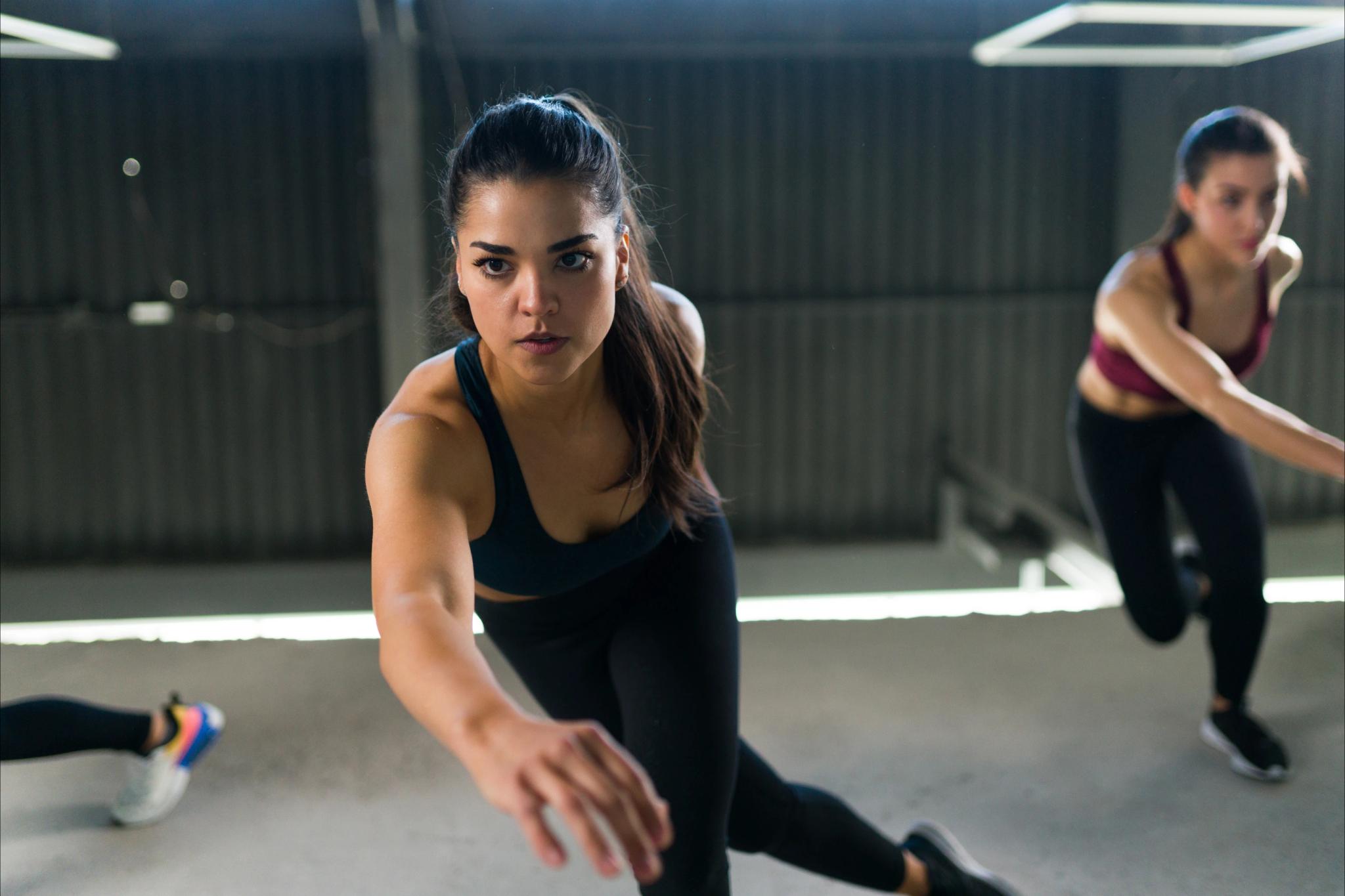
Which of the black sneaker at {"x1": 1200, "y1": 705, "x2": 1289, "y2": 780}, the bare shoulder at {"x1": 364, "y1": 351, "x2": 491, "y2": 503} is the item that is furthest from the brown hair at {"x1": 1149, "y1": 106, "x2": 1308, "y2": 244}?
the bare shoulder at {"x1": 364, "y1": 351, "x2": 491, "y2": 503}

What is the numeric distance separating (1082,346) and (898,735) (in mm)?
4160

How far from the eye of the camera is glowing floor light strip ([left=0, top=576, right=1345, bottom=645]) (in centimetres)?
353

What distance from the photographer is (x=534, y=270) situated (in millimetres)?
1119

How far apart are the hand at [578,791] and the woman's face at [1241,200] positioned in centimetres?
187

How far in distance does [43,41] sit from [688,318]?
2.35 metres

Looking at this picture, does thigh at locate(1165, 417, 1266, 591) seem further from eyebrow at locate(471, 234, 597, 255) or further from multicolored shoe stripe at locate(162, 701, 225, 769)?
multicolored shoe stripe at locate(162, 701, 225, 769)

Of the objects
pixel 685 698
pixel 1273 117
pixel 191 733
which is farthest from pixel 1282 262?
pixel 1273 117

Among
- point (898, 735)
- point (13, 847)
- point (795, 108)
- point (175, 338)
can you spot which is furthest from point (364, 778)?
point (795, 108)

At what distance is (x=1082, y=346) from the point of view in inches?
245

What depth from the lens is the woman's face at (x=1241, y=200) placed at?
210 centimetres

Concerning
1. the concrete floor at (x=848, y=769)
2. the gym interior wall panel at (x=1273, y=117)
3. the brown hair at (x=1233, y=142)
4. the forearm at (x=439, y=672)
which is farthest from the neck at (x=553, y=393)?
the gym interior wall panel at (x=1273, y=117)

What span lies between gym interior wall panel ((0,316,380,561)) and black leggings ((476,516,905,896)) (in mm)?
4589

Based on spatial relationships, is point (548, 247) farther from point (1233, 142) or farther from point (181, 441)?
point (181, 441)

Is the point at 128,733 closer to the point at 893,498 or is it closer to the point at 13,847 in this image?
the point at 13,847
